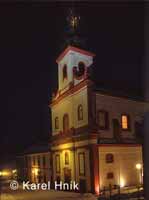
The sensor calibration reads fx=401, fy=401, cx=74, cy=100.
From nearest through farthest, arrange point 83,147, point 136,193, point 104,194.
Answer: point 136,193, point 104,194, point 83,147

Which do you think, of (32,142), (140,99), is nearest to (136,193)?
(140,99)

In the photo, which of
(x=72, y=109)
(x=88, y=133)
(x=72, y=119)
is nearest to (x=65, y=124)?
(x=72, y=119)

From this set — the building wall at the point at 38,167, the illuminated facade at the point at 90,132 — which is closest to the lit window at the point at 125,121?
the illuminated facade at the point at 90,132

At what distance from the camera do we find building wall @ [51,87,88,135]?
5.05 meters

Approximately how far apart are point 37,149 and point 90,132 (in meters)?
0.74

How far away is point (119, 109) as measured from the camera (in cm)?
485

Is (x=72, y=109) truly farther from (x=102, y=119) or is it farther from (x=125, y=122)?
(x=125, y=122)

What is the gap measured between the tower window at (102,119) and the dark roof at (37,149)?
799mm

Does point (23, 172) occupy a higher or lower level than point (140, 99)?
lower

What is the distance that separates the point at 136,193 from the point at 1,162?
1.58 m

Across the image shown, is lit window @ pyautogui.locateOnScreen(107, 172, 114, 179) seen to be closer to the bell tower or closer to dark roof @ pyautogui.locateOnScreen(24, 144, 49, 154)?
dark roof @ pyautogui.locateOnScreen(24, 144, 49, 154)

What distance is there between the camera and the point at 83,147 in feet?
16.8

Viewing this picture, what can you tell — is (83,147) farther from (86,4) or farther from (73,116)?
(86,4)

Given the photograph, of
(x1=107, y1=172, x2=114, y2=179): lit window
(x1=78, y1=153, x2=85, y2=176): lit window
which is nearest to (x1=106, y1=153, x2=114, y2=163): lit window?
(x1=107, y1=172, x2=114, y2=179): lit window
